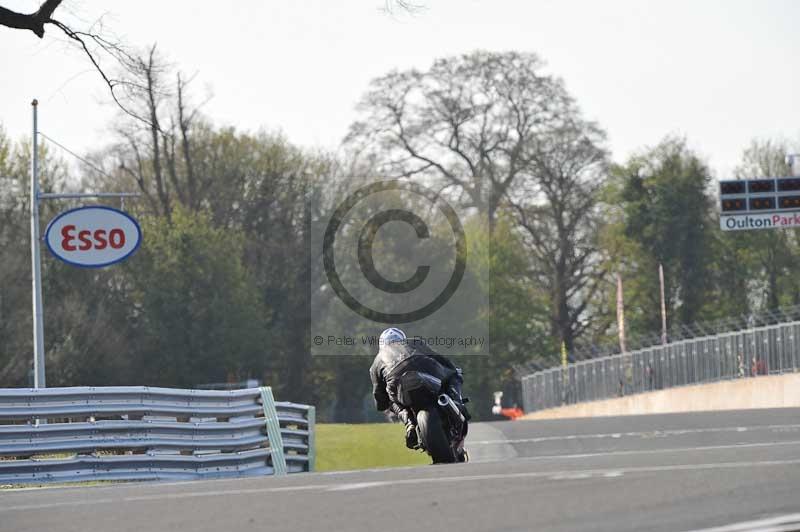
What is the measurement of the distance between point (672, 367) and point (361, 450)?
25573 millimetres

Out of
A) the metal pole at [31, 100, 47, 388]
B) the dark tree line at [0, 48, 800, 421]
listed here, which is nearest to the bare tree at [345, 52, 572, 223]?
the dark tree line at [0, 48, 800, 421]

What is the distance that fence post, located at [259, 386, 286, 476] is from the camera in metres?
18.6

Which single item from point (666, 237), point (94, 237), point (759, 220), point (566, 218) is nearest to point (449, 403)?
point (94, 237)

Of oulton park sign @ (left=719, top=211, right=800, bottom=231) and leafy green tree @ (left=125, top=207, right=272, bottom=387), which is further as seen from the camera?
leafy green tree @ (left=125, top=207, right=272, bottom=387)

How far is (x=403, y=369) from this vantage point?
45.4 ft

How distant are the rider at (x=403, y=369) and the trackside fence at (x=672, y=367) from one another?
27.7 m

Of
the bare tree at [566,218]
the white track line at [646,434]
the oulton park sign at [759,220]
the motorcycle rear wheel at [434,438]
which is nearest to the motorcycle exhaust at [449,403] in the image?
the motorcycle rear wheel at [434,438]

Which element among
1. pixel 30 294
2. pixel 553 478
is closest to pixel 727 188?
pixel 30 294

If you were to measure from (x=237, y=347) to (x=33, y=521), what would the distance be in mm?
46189

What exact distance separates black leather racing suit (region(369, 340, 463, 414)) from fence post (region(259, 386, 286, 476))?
174 inches

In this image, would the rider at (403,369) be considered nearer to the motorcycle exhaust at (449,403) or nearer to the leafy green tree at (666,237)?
the motorcycle exhaust at (449,403)

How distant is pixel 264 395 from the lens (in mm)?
18938

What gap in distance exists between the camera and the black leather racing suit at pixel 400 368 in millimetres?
13891

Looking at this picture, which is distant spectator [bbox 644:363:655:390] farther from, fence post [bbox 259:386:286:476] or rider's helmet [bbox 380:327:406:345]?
rider's helmet [bbox 380:327:406:345]
